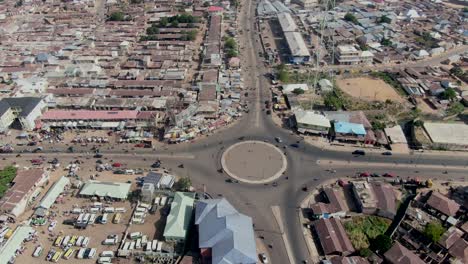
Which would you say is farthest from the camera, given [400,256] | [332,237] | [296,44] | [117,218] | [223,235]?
[296,44]

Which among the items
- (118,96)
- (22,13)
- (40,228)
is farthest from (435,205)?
(22,13)

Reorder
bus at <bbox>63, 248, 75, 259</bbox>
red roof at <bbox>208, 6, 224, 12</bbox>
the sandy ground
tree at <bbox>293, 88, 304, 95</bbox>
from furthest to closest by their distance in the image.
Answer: red roof at <bbox>208, 6, 224, 12</bbox> < tree at <bbox>293, 88, 304, 95</bbox> < the sandy ground < bus at <bbox>63, 248, 75, 259</bbox>

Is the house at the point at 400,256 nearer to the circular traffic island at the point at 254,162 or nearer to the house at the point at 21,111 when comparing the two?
the circular traffic island at the point at 254,162

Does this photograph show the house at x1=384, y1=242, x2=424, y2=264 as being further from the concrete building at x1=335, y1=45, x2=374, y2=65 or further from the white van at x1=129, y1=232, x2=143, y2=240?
the concrete building at x1=335, y1=45, x2=374, y2=65

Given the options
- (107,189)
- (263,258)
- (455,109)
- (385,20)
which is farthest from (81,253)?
(385,20)

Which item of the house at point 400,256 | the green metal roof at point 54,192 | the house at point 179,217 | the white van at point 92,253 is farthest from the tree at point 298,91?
the white van at point 92,253

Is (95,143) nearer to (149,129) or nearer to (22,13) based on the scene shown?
(149,129)

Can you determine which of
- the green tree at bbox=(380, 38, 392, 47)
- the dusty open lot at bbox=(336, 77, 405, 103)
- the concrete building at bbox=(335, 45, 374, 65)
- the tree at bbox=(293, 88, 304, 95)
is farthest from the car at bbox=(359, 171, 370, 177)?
the green tree at bbox=(380, 38, 392, 47)

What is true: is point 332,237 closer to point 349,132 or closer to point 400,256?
point 400,256
